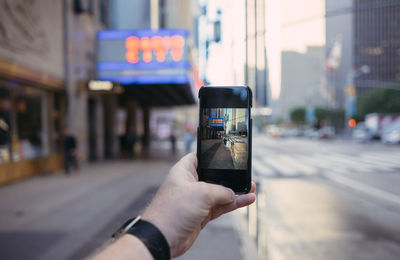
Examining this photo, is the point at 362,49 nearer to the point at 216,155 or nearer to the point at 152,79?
the point at 152,79

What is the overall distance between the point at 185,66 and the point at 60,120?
631cm

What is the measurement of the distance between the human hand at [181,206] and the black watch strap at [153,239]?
3 cm

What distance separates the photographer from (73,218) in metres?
6.41

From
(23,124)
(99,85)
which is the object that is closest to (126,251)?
(23,124)

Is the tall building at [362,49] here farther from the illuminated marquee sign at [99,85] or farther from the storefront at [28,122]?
the storefront at [28,122]

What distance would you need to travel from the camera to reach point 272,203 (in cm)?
779

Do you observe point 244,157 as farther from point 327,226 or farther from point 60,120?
point 60,120

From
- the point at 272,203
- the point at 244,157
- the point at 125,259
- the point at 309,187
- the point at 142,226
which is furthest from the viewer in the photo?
the point at 309,187

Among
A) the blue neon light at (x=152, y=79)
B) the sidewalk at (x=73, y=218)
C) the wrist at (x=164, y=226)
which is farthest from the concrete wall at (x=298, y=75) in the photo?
the wrist at (x=164, y=226)

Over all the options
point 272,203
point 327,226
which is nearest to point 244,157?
point 327,226

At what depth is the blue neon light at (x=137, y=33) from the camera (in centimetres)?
1408

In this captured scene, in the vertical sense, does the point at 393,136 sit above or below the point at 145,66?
below

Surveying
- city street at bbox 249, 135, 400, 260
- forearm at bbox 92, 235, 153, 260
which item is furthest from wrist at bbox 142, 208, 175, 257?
city street at bbox 249, 135, 400, 260

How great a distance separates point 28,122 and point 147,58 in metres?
5.98
